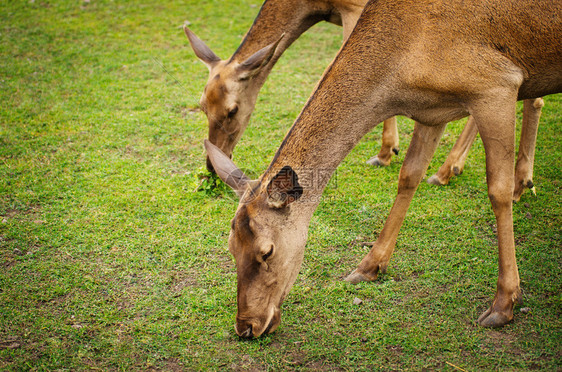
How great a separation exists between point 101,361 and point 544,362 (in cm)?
358

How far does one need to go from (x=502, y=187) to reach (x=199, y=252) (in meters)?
3.14

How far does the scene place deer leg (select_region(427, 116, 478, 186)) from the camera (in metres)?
6.64

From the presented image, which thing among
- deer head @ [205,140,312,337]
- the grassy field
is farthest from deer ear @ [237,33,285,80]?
deer head @ [205,140,312,337]

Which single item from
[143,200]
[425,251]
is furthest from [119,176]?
[425,251]

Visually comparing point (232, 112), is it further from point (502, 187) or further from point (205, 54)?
point (502, 187)

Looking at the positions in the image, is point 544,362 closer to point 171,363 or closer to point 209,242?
point 171,363

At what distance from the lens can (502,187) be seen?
438cm

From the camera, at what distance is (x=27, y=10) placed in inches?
545

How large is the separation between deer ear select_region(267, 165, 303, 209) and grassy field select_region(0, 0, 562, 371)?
48.3 inches

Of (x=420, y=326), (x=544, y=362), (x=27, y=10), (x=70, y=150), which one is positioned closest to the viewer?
(x=544, y=362)

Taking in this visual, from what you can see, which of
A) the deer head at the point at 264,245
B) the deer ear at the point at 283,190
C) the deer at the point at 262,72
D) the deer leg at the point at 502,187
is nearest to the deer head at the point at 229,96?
the deer at the point at 262,72

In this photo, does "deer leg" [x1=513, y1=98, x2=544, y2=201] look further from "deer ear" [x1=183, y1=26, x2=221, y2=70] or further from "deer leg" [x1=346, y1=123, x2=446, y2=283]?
"deer ear" [x1=183, y1=26, x2=221, y2=70]

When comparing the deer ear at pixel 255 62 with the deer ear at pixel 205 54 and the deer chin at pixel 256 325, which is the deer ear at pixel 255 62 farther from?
the deer chin at pixel 256 325

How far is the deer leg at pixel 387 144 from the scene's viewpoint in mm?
7133
